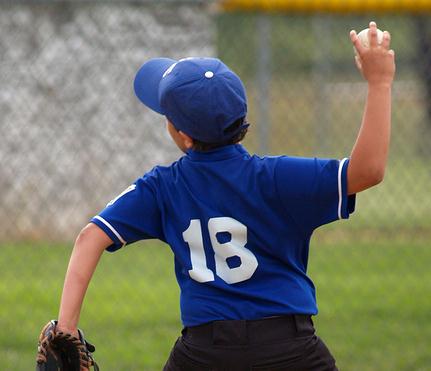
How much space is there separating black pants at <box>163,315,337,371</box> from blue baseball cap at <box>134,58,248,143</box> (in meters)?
0.52

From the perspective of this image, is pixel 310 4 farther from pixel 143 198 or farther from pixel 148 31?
pixel 143 198

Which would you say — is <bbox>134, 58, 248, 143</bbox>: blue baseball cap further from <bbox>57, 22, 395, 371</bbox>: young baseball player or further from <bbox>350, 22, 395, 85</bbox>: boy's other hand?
<bbox>350, 22, 395, 85</bbox>: boy's other hand

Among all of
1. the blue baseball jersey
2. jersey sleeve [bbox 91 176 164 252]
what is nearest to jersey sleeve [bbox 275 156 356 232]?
the blue baseball jersey

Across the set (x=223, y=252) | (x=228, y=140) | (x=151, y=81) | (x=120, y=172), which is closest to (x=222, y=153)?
(x=228, y=140)

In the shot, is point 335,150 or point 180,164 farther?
point 335,150

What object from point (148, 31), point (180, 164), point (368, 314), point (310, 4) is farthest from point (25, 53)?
point (180, 164)

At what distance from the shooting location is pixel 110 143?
6777 mm

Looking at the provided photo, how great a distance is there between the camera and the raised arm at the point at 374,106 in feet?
9.18

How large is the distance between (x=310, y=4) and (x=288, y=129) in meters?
3.24

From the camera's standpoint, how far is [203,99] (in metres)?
2.96

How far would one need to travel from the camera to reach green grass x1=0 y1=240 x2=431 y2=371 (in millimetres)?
5465

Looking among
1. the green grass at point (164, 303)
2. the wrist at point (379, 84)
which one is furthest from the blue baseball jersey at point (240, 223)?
the green grass at point (164, 303)

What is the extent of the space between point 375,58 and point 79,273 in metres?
1.00

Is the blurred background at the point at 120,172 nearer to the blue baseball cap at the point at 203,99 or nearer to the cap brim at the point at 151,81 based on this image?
the cap brim at the point at 151,81
